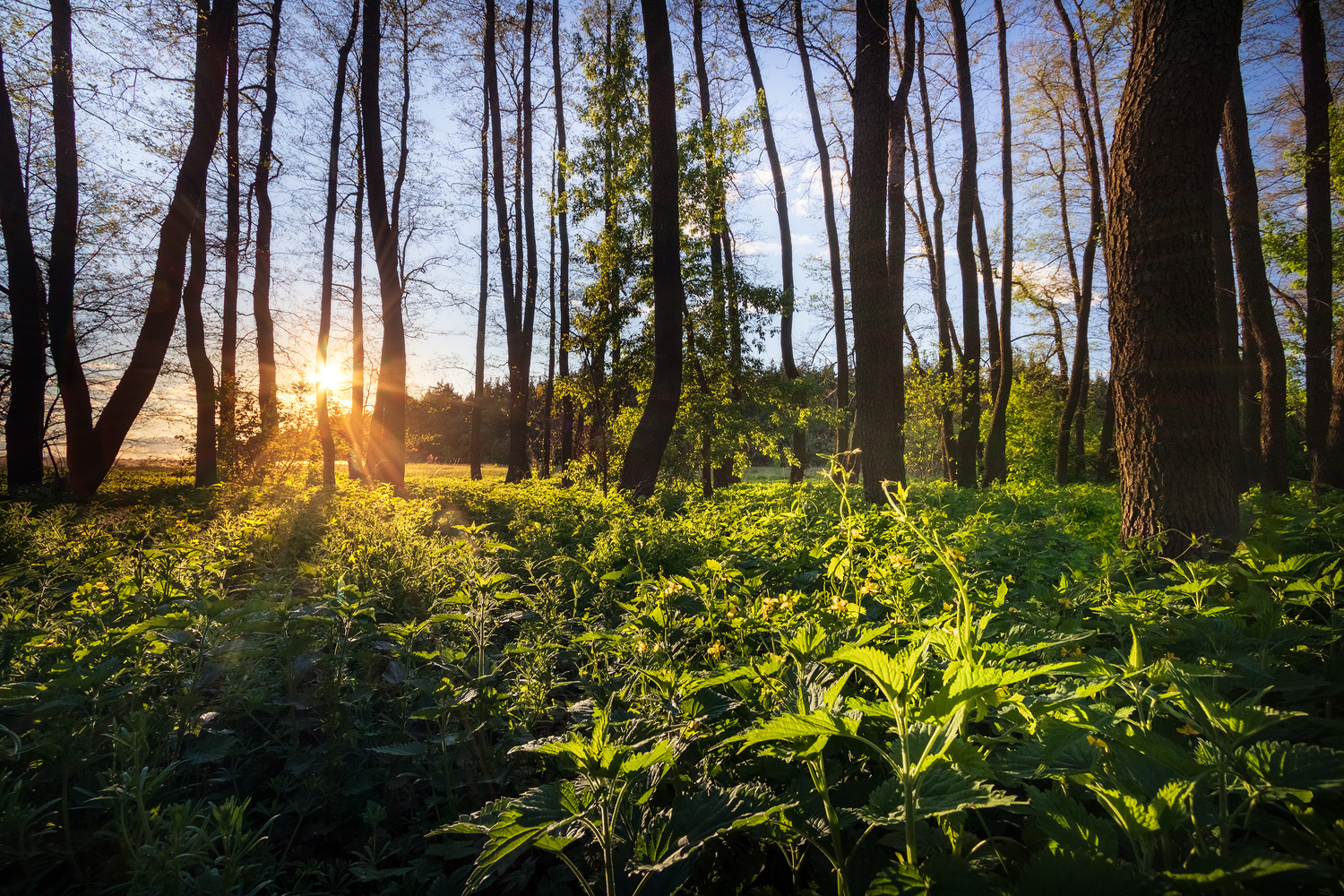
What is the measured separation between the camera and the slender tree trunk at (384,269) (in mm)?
9461

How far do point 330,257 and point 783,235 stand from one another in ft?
44.2

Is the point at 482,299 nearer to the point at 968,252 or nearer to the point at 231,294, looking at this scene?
the point at 231,294

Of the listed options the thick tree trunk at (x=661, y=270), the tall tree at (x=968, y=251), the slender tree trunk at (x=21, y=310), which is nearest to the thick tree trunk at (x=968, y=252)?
the tall tree at (x=968, y=251)

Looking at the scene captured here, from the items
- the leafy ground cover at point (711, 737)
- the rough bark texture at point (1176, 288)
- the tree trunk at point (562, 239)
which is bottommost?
the leafy ground cover at point (711, 737)

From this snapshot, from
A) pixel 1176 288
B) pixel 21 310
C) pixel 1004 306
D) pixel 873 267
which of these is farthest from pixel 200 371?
pixel 1004 306

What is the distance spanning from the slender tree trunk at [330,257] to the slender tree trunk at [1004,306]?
17.2m

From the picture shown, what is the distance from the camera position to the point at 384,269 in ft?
32.0

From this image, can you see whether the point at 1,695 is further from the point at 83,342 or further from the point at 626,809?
the point at 83,342

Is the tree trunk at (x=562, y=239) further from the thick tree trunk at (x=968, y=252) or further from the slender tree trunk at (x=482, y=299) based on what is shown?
the thick tree trunk at (x=968, y=252)

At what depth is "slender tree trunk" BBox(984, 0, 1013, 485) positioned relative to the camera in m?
12.4

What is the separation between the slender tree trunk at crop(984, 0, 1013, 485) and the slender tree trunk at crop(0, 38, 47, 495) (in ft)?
51.7

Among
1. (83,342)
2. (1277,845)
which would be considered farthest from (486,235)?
(1277,845)

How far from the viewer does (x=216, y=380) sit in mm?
13711

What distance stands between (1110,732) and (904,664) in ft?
1.04
